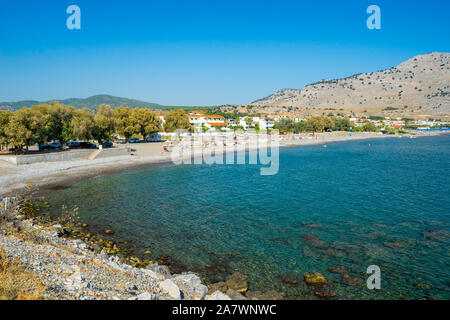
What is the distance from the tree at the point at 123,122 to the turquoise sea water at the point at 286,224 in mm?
25343

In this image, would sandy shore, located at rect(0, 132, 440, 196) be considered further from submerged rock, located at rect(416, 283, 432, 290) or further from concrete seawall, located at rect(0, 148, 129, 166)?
submerged rock, located at rect(416, 283, 432, 290)

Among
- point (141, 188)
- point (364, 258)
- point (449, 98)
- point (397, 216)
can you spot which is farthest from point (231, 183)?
point (449, 98)

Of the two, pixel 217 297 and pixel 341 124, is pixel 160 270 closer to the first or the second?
pixel 217 297

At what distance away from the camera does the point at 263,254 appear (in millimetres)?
14812

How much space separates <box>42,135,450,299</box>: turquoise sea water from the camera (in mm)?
12922

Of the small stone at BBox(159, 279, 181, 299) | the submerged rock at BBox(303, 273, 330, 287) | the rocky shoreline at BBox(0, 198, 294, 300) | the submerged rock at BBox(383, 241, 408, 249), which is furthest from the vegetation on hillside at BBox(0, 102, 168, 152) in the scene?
the submerged rock at BBox(383, 241, 408, 249)

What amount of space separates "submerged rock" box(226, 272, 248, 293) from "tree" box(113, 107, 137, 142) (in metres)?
52.0

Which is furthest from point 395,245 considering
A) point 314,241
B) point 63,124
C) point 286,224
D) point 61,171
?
point 63,124

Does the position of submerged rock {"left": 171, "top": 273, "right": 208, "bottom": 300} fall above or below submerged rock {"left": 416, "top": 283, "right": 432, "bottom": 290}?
above

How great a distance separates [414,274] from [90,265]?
1432cm

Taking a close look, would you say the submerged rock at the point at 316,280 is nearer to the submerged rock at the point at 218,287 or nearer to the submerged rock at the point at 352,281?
the submerged rock at the point at 352,281

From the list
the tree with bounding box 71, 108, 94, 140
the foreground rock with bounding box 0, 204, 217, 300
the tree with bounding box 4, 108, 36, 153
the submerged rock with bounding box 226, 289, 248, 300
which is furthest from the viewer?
the tree with bounding box 71, 108, 94, 140

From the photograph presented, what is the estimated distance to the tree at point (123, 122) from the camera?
58.3 m

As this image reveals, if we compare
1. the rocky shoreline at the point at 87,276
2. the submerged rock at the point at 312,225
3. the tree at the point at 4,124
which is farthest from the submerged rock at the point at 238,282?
the tree at the point at 4,124
